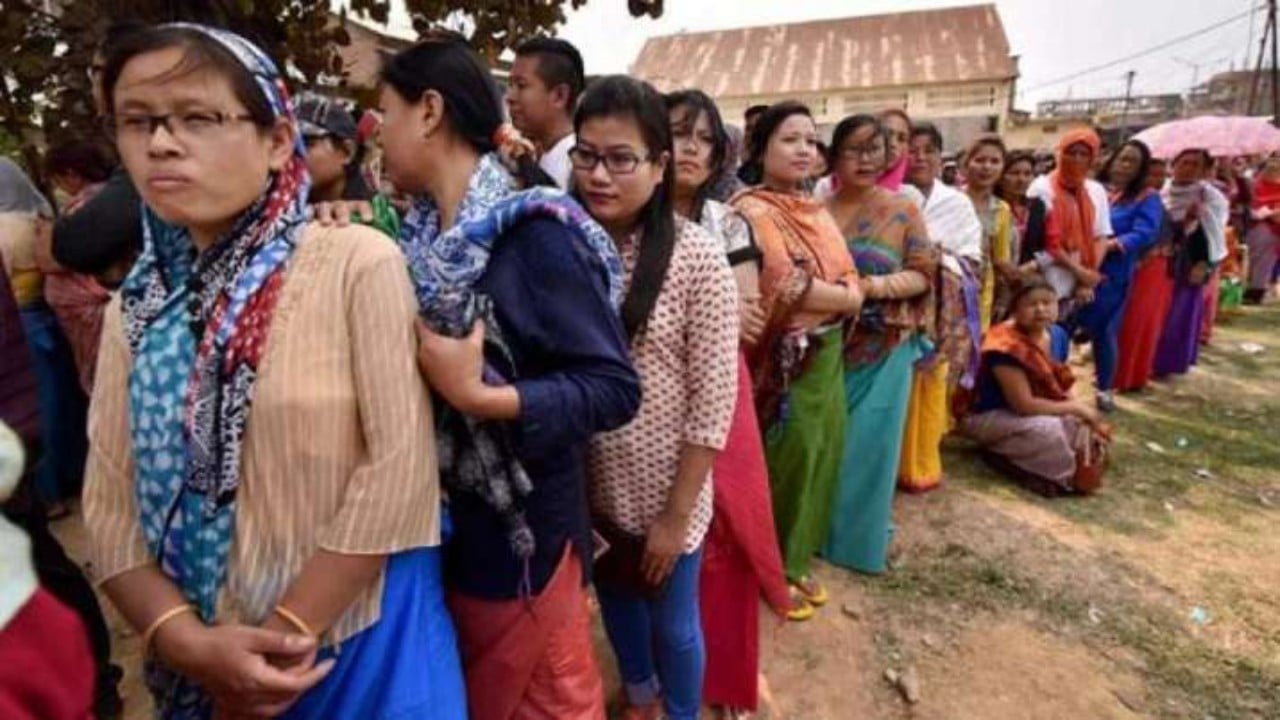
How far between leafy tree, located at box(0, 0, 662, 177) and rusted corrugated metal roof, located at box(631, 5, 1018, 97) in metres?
23.8

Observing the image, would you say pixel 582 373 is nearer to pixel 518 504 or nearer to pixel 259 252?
pixel 518 504

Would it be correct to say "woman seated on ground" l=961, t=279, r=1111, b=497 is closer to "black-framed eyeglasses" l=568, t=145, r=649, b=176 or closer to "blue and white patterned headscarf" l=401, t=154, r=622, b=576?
"black-framed eyeglasses" l=568, t=145, r=649, b=176

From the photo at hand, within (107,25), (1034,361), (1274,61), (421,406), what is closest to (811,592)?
(1034,361)

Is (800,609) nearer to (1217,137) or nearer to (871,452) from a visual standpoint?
(871,452)

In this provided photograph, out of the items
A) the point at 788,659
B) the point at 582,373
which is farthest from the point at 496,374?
the point at 788,659

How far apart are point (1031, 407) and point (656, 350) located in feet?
10.9

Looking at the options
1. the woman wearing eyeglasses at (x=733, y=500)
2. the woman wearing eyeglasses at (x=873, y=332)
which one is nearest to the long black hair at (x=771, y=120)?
the woman wearing eyeglasses at (x=733, y=500)

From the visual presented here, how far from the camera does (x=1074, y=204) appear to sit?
4.74 meters

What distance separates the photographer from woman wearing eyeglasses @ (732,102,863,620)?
2.39 m

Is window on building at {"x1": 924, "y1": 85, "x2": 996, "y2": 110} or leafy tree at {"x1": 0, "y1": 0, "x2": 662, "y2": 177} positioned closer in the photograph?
leafy tree at {"x1": 0, "y1": 0, "x2": 662, "y2": 177}

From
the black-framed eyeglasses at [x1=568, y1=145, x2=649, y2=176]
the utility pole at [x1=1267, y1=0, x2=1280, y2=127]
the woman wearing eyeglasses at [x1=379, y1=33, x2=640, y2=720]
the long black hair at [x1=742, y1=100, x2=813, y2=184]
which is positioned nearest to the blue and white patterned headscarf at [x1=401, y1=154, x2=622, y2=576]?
the woman wearing eyeglasses at [x1=379, y1=33, x2=640, y2=720]

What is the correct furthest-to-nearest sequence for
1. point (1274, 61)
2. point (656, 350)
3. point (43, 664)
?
point (1274, 61) < point (656, 350) < point (43, 664)

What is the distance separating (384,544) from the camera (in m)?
1.02

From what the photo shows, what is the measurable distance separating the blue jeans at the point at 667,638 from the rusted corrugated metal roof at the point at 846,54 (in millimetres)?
25265
